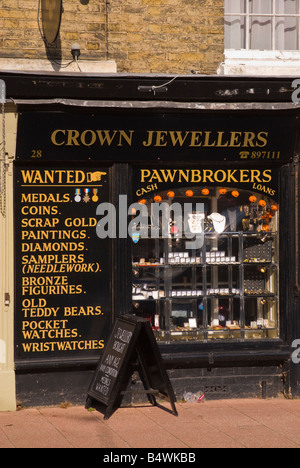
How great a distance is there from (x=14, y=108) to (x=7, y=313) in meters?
2.47

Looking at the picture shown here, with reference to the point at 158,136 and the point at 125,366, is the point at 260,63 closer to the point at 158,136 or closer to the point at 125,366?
the point at 158,136

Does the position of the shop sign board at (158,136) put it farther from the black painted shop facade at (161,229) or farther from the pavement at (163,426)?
the pavement at (163,426)

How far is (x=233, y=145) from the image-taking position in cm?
1127

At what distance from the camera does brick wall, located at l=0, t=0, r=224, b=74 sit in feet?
35.6

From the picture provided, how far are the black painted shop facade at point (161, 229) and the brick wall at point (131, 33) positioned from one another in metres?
0.53

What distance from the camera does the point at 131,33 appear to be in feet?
36.7

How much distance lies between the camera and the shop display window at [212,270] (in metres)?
Result: 11.5

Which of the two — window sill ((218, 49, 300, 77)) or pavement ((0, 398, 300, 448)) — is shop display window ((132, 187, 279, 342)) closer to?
pavement ((0, 398, 300, 448))

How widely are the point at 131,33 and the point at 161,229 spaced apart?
2.51 meters

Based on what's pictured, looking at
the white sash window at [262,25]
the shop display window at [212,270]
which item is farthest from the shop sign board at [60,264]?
the white sash window at [262,25]

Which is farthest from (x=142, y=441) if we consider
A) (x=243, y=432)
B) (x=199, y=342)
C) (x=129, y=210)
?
(x=129, y=210)

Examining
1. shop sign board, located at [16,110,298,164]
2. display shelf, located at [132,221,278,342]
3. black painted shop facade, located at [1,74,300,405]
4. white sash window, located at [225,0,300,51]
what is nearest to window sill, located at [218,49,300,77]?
white sash window, located at [225,0,300,51]

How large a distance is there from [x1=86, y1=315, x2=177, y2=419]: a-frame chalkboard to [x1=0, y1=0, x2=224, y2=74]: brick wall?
3247 millimetres

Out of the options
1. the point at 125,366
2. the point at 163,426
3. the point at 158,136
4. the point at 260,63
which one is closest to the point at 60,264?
the point at 125,366
